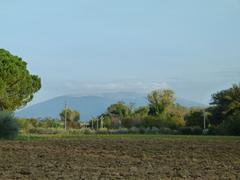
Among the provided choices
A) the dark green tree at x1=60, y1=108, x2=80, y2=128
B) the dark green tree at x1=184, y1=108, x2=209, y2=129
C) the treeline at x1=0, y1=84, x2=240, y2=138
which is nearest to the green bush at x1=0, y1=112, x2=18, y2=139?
the treeline at x1=0, y1=84, x2=240, y2=138

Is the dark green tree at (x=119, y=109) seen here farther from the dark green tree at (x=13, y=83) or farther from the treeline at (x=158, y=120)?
the dark green tree at (x=13, y=83)

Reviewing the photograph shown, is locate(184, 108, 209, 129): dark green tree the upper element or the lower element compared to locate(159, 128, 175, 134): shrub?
upper

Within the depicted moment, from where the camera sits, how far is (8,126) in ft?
126

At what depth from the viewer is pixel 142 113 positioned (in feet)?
288

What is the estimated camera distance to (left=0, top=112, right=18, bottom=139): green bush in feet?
125

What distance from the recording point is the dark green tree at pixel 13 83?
5331 cm

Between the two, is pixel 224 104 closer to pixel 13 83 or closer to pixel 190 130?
pixel 190 130

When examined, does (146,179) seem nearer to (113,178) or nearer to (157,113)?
(113,178)

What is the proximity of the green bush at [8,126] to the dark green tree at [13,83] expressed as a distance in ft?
44.1

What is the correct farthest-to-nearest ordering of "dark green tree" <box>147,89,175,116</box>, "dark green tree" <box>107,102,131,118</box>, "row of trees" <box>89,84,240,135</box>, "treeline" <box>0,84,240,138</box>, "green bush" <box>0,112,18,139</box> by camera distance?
"dark green tree" <box>107,102,131,118</box>, "dark green tree" <box>147,89,175,116</box>, "row of trees" <box>89,84,240,135</box>, "treeline" <box>0,84,240,138</box>, "green bush" <box>0,112,18,139</box>

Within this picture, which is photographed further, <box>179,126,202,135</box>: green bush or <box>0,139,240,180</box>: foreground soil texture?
<box>179,126,202,135</box>: green bush

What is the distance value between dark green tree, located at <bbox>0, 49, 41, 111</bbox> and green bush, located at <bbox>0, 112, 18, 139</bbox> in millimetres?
→ 13453

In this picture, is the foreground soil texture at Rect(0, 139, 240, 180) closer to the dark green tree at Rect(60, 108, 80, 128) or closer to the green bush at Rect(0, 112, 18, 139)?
the green bush at Rect(0, 112, 18, 139)

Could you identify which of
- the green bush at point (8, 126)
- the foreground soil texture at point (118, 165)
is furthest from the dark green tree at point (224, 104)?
the foreground soil texture at point (118, 165)
